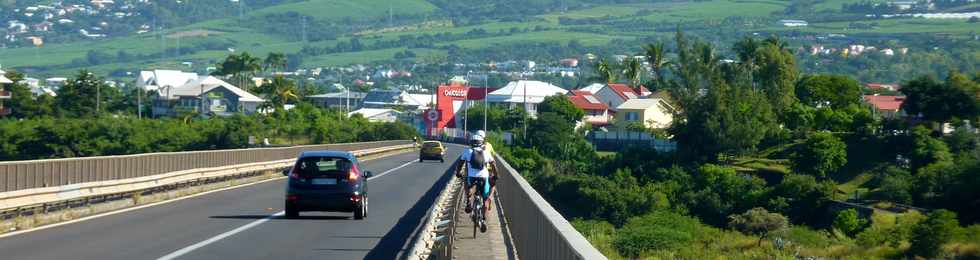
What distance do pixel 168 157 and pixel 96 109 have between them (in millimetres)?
101938

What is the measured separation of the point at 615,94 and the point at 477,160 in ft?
495

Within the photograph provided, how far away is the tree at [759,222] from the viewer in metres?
84.4

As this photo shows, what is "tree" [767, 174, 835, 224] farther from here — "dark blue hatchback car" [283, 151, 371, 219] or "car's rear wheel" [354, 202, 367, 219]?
"dark blue hatchback car" [283, 151, 371, 219]

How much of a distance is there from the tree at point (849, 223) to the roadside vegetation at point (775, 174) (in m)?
0.10

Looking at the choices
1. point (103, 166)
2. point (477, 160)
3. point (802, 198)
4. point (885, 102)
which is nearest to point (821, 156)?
point (802, 198)

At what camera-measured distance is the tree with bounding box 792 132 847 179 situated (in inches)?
3873

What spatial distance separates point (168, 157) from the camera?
3828cm

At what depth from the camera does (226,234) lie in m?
23.0

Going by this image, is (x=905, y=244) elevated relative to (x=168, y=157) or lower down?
lower down

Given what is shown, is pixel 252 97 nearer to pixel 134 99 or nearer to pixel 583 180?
pixel 134 99

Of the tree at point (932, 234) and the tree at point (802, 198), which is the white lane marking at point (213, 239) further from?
the tree at point (802, 198)

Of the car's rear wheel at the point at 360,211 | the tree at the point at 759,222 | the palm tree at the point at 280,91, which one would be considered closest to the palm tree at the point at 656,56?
the palm tree at the point at 280,91

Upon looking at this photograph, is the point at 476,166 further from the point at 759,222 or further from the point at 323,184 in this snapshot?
the point at 759,222

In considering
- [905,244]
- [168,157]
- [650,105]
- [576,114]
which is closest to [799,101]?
[650,105]
